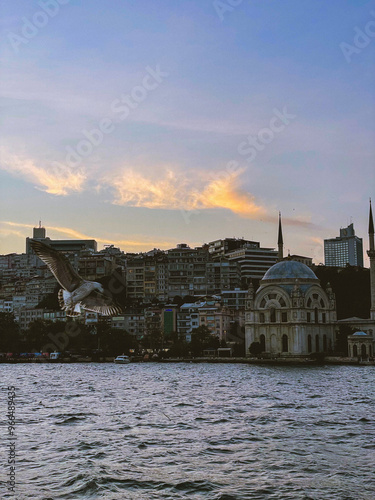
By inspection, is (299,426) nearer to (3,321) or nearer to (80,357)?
(80,357)

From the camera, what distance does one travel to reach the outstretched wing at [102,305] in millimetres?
11266

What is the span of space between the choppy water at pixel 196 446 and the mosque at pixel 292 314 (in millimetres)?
48819

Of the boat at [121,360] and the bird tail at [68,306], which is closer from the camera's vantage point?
the bird tail at [68,306]

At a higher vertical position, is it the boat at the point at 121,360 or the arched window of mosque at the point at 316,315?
the arched window of mosque at the point at 316,315

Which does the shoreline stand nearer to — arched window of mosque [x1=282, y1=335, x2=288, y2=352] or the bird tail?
arched window of mosque [x1=282, y1=335, x2=288, y2=352]

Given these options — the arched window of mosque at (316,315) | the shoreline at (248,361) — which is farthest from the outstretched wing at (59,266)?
the arched window of mosque at (316,315)

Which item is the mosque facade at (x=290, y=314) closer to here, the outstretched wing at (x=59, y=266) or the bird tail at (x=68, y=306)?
the outstretched wing at (x=59, y=266)

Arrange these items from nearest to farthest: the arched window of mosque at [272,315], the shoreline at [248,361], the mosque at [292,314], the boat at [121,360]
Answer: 1. the shoreline at [248,361]
2. the boat at [121,360]
3. the mosque at [292,314]
4. the arched window of mosque at [272,315]

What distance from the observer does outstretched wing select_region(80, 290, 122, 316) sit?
1127 centimetres

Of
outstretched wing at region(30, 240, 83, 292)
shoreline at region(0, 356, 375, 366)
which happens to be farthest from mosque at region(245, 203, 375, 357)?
outstretched wing at region(30, 240, 83, 292)

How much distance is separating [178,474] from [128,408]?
14.6m

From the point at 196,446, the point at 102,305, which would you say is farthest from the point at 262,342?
the point at 102,305

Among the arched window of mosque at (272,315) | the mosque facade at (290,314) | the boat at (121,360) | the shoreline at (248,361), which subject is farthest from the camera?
the arched window of mosque at (272,315)

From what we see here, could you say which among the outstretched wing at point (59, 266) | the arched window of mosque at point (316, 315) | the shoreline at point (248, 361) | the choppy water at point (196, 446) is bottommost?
the choppy water at point (196, 446)
